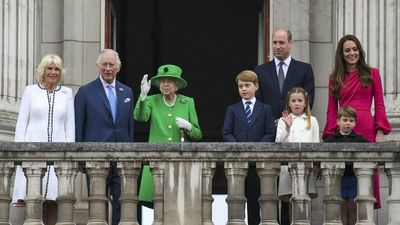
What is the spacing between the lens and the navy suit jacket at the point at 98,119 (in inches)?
714

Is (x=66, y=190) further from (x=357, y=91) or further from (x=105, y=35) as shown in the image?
(x=105, y=35)

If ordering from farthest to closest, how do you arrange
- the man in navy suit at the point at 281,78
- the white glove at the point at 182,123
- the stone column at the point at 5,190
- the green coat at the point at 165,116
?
the man in navy suit at the point at 281,78
the green coat at the point at 165,116
the white glove at the point at 182,123
the stone column at the point at 5,190

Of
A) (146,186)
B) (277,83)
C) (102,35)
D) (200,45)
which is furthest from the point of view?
(200,45)

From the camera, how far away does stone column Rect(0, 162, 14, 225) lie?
17.5 m

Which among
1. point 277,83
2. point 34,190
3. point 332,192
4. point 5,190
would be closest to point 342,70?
point 277,83

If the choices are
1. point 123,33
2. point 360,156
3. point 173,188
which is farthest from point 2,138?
point 123,33

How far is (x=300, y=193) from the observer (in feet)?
57.3

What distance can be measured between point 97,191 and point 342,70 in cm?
277

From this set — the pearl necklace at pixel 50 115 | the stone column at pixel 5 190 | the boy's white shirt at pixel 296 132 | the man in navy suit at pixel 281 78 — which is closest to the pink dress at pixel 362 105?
the boy's white shirt at pixel 296 132

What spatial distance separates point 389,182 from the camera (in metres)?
17.5

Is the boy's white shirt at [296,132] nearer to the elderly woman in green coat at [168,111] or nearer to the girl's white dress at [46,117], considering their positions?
the elderly woman in green coat at [168,111]

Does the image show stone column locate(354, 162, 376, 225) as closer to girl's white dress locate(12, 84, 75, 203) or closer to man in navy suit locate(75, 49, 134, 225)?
man in navy suit locate(75, 49, 134, 225)

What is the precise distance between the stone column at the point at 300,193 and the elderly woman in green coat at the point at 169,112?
1344 mm

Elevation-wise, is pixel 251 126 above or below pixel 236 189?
above
